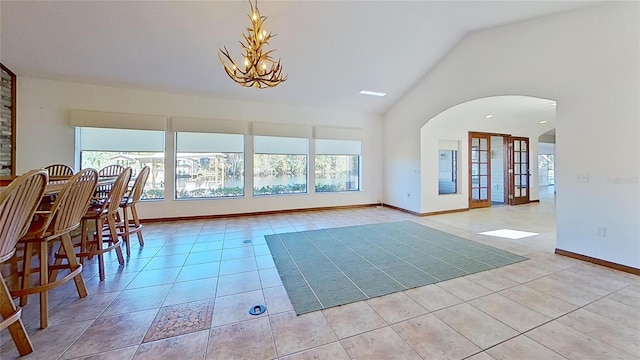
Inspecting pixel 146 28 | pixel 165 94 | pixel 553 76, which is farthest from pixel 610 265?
pixel 165 94

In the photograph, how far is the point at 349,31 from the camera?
13.7 feet

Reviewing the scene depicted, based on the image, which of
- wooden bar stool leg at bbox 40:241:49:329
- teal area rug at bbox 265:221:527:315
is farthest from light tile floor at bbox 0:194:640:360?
teal area rug at bbox 265:221:527:315

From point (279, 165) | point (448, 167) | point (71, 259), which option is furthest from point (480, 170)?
point (71, 259)

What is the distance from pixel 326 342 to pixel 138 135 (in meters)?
5.72

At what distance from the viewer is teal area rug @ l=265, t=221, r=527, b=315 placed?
2.42 metres

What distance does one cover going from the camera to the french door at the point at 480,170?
→ 7.13m

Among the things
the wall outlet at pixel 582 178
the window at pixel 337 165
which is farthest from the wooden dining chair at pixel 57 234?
the wall outlet at pixel 582 178

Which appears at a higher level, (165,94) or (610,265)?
(165,94)

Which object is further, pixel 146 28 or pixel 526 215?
pixel 526 215

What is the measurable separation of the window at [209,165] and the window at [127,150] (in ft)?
1.22

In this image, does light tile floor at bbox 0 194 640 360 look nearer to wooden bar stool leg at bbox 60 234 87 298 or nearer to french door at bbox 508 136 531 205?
wooden bar stool leg at bbox 60 234 87 298

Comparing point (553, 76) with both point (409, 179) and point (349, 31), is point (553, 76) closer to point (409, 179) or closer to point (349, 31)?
point (349, 31)

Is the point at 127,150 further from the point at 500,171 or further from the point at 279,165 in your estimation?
the point at 500,171

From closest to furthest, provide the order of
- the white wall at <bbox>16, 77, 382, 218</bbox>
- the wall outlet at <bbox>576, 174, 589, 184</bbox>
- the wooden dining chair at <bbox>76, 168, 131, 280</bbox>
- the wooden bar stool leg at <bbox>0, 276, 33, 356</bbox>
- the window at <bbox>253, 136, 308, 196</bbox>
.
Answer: the wooden bar stool leg at <bbox>0, 276, 33, 356</bbox> → the wooden dining chair at <bbox>76, 168, 131, 280</bbox> → the wall outlet at <bbox>576, 174, 589, 184</bbox> → the white wall at <bbox>16, 77, 382, 218</bbox> → the window at <bbox>253, 136, 308, 196</bbox>
